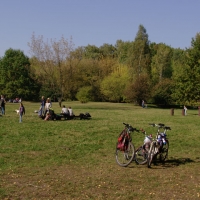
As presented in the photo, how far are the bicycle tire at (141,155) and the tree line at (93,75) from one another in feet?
131

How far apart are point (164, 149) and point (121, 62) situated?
77765 millimetres

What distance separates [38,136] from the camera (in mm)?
15414

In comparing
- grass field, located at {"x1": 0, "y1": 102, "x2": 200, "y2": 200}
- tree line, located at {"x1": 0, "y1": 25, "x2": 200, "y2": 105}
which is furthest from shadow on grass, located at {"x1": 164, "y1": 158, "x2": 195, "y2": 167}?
tree line, located at {"x1": 0, "y1": 25, "x2": 200, "y2": 105}

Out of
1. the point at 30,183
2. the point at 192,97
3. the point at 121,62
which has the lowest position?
the point at 30,183

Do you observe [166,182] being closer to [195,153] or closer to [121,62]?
[195,153]

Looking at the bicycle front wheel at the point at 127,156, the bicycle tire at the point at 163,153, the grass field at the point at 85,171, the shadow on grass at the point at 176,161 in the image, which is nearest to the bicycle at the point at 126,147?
the bicycle front wheel at the point at 127,156

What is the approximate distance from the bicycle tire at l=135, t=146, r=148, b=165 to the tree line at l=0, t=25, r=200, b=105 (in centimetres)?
3995

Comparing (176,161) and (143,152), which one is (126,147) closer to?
(143,152)

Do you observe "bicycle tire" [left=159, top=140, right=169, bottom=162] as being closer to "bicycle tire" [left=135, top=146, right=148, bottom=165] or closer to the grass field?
the grass field

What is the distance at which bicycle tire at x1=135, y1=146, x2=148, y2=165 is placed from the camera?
32.7 ft

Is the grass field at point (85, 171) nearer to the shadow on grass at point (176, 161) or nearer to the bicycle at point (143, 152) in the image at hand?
the shadow on grass at point (176, 161)

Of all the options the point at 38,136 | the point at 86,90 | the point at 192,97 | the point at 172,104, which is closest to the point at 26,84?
the point at 86,90

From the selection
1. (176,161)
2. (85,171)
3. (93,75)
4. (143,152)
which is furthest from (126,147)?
(93,75)

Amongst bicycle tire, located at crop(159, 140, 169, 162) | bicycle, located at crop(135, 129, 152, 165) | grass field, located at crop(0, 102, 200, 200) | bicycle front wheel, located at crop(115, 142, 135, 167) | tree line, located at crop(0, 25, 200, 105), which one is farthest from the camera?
tree line, located at crop(0, 25, 200, 105)
